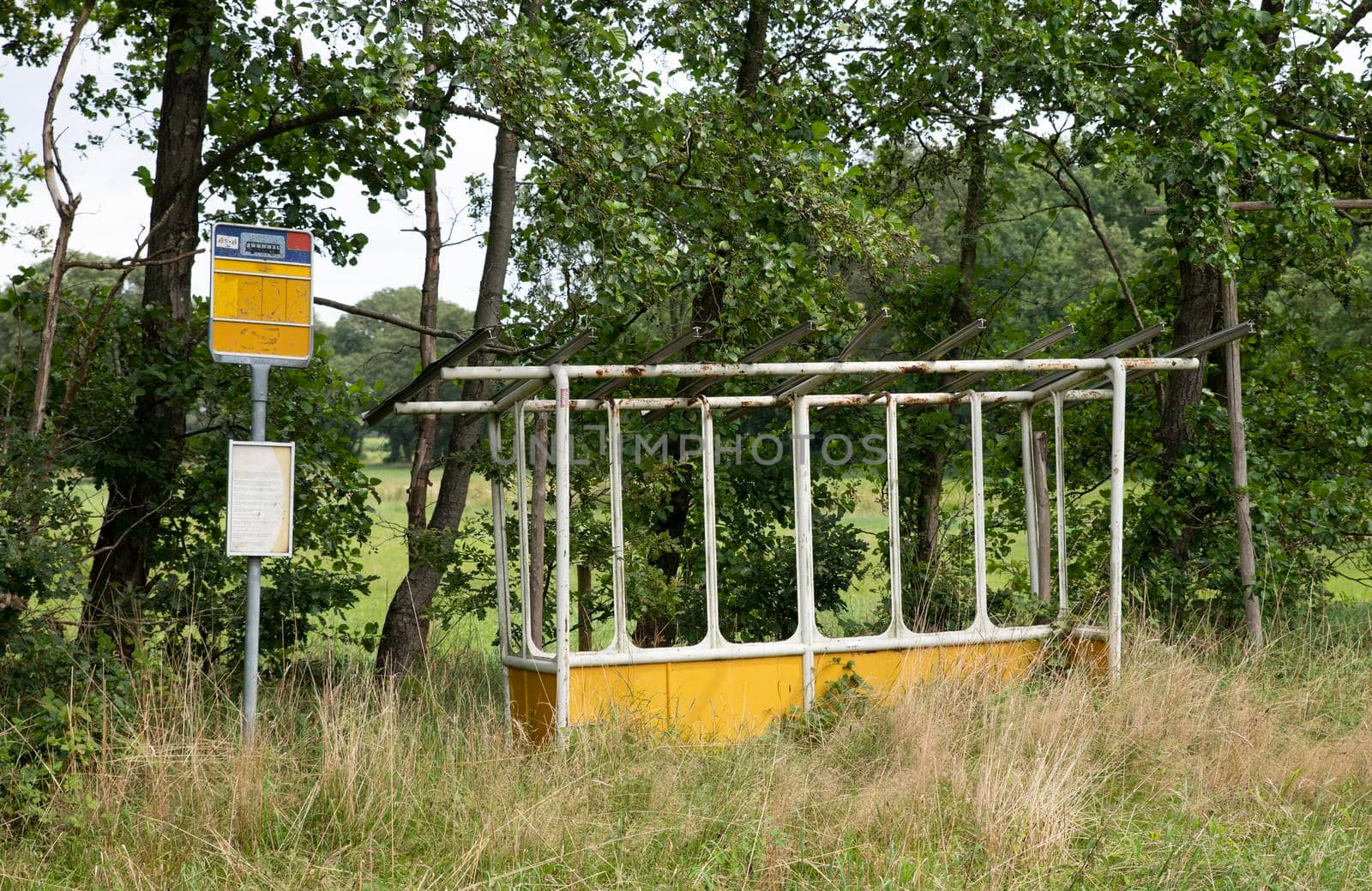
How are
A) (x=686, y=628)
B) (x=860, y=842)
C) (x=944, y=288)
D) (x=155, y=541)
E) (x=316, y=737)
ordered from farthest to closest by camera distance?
(x=944, y=288), (x=686, y=628), (x=155, y=541), (x=316, y=737), (x=860, y=842)

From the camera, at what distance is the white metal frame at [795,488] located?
7.04 metres

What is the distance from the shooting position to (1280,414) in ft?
37.5

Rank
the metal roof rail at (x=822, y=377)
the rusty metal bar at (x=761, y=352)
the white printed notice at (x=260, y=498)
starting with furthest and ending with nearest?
the metal roof rail at (x=822, y=377) < the rusty metal bar at (x=761, y=352) < the white printed notice at (x=260, y=498)

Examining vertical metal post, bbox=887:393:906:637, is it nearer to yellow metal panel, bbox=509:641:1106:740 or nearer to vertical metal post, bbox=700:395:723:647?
yellow metal panel, bbox=509:641:1106:740

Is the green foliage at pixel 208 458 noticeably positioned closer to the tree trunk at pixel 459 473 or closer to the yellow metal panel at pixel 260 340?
the tree trunk at pixel 459 473

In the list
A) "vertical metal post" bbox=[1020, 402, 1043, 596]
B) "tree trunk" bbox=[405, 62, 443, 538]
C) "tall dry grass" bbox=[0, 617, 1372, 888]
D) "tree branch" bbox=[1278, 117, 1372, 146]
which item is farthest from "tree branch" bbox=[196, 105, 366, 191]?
"tree branch" bbox=[1278, 117, 1372, 146]

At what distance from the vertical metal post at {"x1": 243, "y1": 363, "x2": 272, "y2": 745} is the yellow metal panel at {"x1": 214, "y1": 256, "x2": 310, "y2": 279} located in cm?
44

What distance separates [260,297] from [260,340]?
209 mm

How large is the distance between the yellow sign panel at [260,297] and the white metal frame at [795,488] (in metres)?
0.77

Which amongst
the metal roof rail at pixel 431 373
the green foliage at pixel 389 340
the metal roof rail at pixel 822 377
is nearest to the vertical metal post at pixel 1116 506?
the metal roof rail at pixel 822 377

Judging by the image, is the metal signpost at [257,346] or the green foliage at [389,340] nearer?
the metal signpost at [257,346]

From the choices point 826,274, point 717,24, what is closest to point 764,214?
point 826,274

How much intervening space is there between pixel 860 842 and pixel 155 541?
6035 mm

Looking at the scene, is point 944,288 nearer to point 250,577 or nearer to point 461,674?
point 461,674
